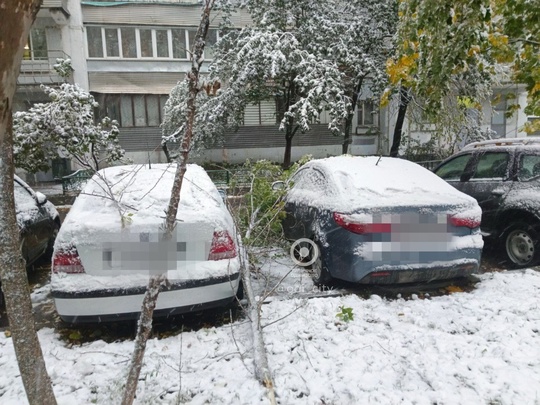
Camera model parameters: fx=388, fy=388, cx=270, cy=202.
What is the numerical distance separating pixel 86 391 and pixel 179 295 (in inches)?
38.4

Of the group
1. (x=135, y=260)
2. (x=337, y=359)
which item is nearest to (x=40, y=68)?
(x=135, y=260)

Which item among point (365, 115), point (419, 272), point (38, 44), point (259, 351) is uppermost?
point (38, 44)

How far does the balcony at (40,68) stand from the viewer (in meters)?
16.5

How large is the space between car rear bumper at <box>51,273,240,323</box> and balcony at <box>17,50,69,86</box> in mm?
16466

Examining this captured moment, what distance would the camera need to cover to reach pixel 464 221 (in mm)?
4145

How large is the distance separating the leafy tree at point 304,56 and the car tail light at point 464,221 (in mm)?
9226

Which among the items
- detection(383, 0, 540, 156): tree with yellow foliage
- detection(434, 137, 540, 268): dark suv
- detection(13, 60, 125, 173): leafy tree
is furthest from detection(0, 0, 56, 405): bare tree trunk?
detection(13, 60, 125, 173): leafy tree

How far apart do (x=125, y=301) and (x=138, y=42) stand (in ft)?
60.2

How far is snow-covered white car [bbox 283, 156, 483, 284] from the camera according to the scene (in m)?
3.95

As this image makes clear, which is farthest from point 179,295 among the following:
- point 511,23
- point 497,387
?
point 511,23

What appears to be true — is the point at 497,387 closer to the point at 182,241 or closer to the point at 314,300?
the point at 314,300

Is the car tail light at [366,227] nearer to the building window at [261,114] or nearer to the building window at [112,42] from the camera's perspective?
the building window at [261,114]

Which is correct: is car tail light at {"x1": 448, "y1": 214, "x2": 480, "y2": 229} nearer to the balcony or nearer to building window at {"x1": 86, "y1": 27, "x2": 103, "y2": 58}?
the balcony

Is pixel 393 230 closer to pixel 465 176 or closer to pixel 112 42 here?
pixel 465 176
